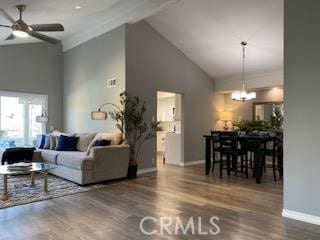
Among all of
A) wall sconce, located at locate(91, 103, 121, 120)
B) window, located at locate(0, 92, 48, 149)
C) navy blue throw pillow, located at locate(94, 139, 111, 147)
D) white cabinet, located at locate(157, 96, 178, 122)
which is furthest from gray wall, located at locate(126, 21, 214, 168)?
window, located at locate(0, 92, 48, 149)

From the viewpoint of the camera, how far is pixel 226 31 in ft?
20.2

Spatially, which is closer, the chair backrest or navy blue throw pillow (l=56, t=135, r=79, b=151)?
the chair backrest

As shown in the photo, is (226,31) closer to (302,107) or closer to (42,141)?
(302,107)

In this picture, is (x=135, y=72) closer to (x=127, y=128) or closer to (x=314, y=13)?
(x=127, y=128)

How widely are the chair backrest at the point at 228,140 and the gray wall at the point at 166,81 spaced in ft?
5.50

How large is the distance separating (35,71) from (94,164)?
408 centimetres

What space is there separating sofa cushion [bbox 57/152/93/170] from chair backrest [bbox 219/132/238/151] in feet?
9.17

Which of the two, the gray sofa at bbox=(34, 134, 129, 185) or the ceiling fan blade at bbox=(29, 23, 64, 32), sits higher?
the ceiling fan blade at bbox=(29, 23, 64, 32)

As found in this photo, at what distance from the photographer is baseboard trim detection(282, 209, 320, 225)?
10.5 feet

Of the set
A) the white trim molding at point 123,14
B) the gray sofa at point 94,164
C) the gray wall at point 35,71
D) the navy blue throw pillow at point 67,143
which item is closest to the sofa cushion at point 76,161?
the gray sofa at point 94,164

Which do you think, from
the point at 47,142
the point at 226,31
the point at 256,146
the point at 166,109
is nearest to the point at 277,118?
the point at 256,146

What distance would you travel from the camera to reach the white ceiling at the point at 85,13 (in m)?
4.61

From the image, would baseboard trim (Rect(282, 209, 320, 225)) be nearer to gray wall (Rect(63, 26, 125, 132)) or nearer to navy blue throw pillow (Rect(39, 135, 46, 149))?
gray wall (Rect(63, 26, 125, 132))

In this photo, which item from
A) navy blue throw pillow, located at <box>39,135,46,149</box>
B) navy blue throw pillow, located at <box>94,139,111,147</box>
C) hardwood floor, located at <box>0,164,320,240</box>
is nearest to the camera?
hardwood floor, located at <box>0,164,320,240</box>
